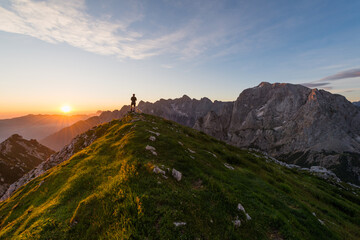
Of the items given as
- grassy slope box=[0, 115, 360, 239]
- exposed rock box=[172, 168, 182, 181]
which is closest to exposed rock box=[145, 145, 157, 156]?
grassy slope box=[0, 115, 360, 239]

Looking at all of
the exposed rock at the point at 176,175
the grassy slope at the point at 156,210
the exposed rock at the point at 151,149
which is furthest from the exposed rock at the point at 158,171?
the exposed rock at the point at 151,149

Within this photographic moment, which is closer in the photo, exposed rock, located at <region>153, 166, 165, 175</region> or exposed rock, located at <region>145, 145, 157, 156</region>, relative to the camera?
exposed rock, located at <region>153, 166, 165, 175</region>

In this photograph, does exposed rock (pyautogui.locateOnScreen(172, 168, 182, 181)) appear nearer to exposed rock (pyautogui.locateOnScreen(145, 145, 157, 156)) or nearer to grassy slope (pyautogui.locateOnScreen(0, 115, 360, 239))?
grassy slope (pyautogui.locateOnScreen(0, 115, 360, 239))

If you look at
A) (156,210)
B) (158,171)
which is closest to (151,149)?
(158,171)

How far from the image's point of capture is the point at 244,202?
1307cm

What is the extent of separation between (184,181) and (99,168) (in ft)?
32.3

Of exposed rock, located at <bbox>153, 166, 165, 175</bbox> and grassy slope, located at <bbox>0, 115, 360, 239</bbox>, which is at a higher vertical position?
exposed rock, located at <bbox>153, 166, 165, 175</bbox>

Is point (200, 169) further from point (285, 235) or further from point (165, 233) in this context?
point (165, 233)

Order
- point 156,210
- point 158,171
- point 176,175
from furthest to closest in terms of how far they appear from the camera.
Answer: point 176,175, point 158,171, point 156,210

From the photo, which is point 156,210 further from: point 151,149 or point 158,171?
point 151,149

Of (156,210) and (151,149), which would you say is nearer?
(156,210)

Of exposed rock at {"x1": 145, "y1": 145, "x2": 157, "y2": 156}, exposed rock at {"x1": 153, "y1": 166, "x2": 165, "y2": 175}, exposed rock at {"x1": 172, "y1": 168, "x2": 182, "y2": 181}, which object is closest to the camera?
exposed rock at {"x1": 153, "y1": 166, "x2": 165, "y2": 175}

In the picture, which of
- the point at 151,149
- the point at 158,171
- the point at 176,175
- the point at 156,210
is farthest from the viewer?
the point at 151,149

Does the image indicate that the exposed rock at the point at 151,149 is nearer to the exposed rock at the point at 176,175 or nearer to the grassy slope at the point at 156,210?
the grassy slope at the point at 156,210
